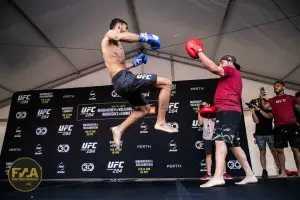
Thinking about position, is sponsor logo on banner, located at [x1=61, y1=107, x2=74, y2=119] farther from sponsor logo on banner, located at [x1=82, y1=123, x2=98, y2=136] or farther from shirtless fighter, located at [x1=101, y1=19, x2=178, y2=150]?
shirtless fighter, located at [x1=101, y1=19, x2=178, y2=150]

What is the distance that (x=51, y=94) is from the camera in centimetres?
533

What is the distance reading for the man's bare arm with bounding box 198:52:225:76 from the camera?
2199mm

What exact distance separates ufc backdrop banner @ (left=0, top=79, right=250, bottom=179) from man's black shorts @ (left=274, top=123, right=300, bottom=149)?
0.80 metres

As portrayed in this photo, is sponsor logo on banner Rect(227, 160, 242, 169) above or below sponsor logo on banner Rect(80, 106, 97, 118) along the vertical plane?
below

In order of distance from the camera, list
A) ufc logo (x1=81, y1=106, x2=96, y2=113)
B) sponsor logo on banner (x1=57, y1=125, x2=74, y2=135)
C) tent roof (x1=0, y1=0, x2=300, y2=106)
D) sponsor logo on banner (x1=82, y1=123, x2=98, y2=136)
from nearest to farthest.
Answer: tent roof (x1=0, y1=0, x2=300, y2=106), sponsor logo on banner (x1=82, y1=123, x2=98, y2=136), sponsor logo on banner (x1=57, y1=125, x2=74, y2=135), ufc logo (x1=81, y1=106, x2=96, y2=113)

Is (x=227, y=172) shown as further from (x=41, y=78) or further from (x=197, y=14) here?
(x=41, y=78)

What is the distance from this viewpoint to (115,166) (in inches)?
172

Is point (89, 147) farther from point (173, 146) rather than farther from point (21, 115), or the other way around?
point (21, 115)

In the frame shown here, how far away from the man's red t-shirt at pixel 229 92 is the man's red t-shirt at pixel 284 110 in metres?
1.53

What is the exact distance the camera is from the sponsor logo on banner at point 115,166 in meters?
4.34

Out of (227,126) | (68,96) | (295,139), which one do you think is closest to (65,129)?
(68,96)

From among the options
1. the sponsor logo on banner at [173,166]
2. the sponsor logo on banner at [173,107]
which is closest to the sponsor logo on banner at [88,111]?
the sponsor logo on banner at [173,107]

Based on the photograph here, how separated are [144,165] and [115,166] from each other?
581 millimetres

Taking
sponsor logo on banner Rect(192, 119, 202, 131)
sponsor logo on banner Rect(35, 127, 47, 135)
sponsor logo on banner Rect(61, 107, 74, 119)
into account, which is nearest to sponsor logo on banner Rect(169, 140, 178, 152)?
sponsor logo on banner Rect(192, 119, 202, 131)
